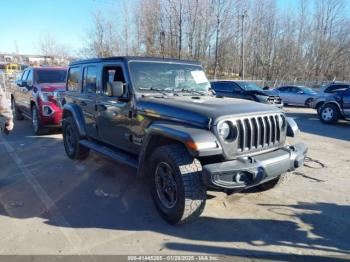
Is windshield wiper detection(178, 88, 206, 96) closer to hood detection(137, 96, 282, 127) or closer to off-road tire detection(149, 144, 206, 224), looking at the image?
hood detection(137, 96, 282, 127)

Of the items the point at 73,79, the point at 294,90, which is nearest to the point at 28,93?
the point at 73,79

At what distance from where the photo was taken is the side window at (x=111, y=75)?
16.2 feet

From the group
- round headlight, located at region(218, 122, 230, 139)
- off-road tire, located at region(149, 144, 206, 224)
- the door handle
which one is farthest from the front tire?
round headlight, located at region(218, 122, 230, 139)

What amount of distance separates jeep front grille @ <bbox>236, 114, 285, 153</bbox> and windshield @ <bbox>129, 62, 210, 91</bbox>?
152 centimetres

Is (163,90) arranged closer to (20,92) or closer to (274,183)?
(274,183)

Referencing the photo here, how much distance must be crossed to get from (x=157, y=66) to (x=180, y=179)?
2.11 m

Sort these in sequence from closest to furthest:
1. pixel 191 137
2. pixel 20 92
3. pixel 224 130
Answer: pixel 191 137, pixel 224 130, pixel 20 92

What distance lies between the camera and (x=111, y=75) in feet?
17.2

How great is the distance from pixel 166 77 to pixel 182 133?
173cm

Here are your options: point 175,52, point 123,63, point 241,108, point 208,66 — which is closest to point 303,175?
point 241,108

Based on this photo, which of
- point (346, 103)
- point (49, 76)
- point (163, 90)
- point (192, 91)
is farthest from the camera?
point (346, 103)

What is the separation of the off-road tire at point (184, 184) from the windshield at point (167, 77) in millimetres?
1318

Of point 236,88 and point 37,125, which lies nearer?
point 37,125

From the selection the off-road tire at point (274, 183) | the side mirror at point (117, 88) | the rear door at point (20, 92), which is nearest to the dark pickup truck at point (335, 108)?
the off-road tire at point (274, 183)
